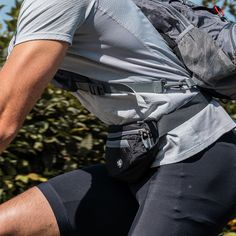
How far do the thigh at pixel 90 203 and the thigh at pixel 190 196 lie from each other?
0.86ft

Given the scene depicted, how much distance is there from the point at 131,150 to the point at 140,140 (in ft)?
0.19

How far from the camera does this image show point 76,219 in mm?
2734

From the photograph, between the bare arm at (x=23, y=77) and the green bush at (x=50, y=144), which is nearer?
the bare arm at (x=23, y=77)

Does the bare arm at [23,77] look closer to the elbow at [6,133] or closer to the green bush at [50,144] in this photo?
the elbow at [6,133]

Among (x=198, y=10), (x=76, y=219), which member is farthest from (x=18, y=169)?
(x=198, y=10)

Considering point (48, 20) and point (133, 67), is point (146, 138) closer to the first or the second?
point (133, 67)

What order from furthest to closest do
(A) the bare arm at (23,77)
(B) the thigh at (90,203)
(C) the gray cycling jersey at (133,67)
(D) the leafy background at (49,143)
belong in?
(D) the leafy background at (49,143), (B) the thigh at (90,203), (C) the gray cycling jersey at (133,67), (A) the bare arm at (23,77)

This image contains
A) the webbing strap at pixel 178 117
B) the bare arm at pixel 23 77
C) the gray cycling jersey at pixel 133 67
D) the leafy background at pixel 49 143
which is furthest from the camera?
the leafy background at pixel 49 143

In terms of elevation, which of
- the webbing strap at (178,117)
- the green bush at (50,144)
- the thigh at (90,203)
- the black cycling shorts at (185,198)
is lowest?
the green bush at (50,144)

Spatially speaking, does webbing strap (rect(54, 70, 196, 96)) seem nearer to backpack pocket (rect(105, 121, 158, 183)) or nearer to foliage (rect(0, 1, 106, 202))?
backpack pocket (rect(105, 121, 158, 183))

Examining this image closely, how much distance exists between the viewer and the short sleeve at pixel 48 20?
222cm

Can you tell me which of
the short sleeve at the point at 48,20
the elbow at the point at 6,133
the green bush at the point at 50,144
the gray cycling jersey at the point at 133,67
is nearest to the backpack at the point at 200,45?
the gray cycling jersey at the point at 133,67

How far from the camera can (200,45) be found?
2521mm

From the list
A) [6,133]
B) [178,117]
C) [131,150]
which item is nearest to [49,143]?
[131,150]
